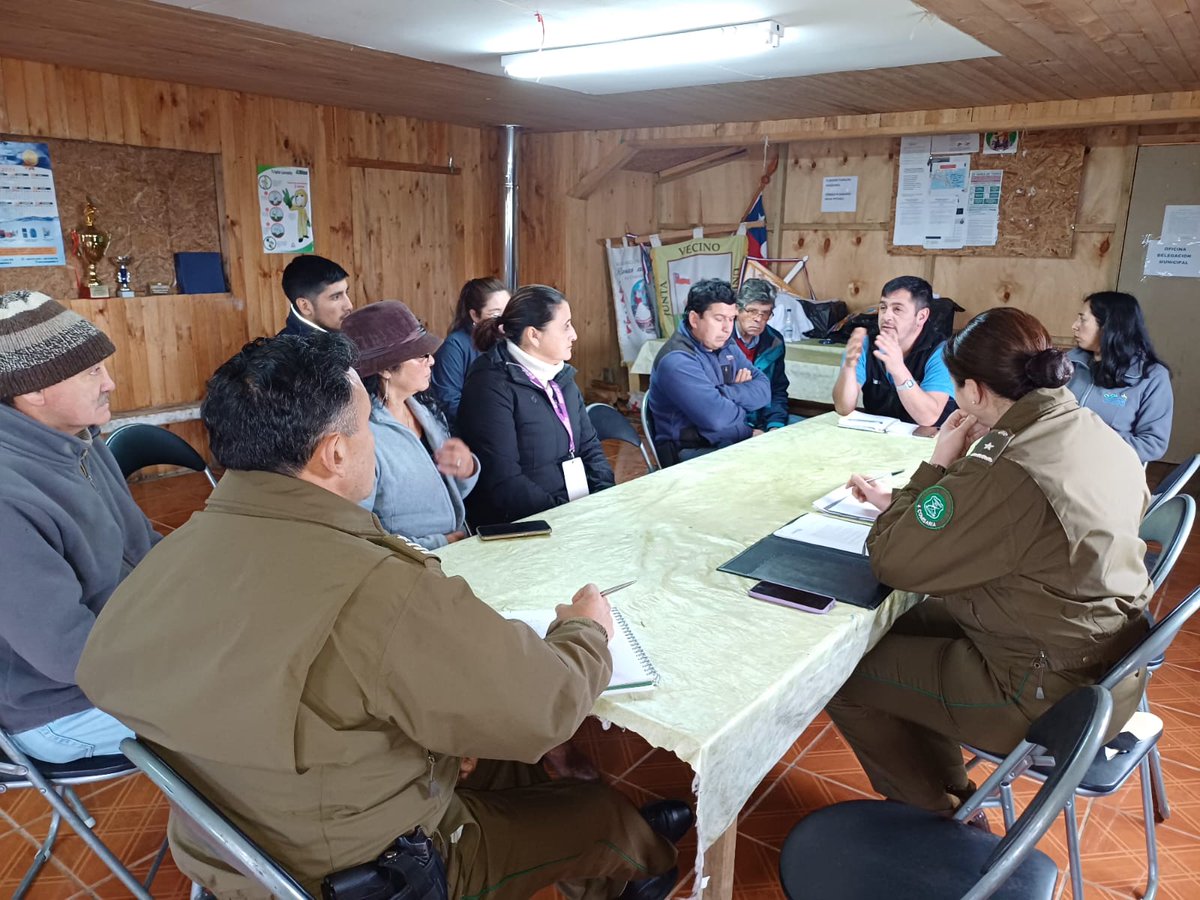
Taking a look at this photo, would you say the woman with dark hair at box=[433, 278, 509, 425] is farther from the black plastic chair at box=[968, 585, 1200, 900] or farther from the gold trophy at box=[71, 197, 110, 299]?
the black plastic chair at box=[968, 585, 1200, 900]

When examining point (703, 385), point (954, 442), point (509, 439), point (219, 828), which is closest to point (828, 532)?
point (954, 442)

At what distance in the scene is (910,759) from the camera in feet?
6.69

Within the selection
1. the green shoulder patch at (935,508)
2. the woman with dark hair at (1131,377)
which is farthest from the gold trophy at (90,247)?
the woman with dark hair at (1131,377)

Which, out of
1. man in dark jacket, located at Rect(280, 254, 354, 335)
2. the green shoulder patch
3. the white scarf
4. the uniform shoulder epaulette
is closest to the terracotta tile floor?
the green shoulder patch

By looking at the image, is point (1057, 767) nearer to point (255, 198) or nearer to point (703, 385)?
point (703, 385)

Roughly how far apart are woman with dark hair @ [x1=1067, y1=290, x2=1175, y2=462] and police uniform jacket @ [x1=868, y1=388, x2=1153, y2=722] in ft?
6.43

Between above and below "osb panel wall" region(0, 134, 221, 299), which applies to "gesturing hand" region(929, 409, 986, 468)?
below

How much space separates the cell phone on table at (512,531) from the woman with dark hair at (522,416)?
0.50m

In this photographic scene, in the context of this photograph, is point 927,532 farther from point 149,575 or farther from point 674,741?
point 149,575

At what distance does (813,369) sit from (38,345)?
4989 mm

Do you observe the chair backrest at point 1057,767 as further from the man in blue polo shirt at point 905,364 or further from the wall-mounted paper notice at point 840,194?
the wall-mounted paper notice at point 840,194

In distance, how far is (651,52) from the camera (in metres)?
3.53

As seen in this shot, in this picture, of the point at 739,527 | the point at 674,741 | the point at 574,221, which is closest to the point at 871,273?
the point at 574,221

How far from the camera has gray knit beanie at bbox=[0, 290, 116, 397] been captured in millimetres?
1774
